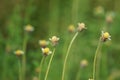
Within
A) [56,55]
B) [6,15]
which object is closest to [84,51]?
[56,55]

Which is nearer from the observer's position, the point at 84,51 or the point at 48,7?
the point at 84,51

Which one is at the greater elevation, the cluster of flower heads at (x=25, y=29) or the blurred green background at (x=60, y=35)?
the blurred green background at (x=60, y=35)

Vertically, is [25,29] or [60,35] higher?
[60,35]

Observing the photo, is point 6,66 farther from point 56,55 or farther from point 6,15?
point 6,15

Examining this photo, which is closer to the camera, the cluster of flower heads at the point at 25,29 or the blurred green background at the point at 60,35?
the cluster of flower heads at the point at 25,29

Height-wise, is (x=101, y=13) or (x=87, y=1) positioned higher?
(x=87, y=1)

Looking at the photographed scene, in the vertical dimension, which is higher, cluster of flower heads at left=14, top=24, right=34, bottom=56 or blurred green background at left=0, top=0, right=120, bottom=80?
blurred green background at left=0, top=0, right=120, bottom=80

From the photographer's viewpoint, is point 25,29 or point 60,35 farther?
point 60,35

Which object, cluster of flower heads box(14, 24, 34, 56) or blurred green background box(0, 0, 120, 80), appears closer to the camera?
cluster of flower heads box(14, 24, 34, 56)
